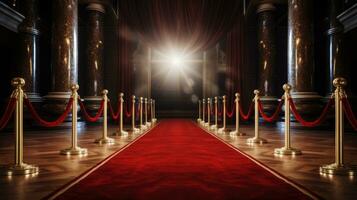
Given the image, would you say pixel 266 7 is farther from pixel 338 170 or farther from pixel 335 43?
pixel 338 170

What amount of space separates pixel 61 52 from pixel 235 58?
517 cm

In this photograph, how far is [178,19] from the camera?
977 centimetres

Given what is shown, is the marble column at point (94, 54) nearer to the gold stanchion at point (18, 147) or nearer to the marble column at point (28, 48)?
the marble column at point (28, 48)

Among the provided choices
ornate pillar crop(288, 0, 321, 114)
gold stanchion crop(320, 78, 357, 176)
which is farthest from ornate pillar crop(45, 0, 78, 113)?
gold stanchion crop(320, 78, 357, 176)

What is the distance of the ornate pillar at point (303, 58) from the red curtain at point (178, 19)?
1681 millimetres

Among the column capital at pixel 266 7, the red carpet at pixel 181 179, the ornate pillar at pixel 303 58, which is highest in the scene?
the column capital at pixel 266 7

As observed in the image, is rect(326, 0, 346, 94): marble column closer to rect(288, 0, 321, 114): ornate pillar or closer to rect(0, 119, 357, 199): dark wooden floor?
rect(288, 0, 321, 114): ornate pillar

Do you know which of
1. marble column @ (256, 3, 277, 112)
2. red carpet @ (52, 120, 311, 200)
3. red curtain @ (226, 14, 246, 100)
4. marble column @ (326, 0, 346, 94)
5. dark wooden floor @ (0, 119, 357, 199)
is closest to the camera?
red carpet @ (52, 120, 311, 200)

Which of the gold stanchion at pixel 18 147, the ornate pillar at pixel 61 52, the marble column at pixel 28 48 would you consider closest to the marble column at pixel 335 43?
the ornate pillar at pixel 61 52

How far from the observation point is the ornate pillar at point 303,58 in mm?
8844

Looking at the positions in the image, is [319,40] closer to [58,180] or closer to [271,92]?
[271,92]

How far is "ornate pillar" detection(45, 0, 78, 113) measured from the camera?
913 centimetres

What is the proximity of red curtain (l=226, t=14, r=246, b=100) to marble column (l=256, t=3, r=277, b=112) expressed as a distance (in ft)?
2.52

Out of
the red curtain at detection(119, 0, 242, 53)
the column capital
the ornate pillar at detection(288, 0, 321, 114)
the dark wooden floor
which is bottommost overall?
the dark wooden floor
